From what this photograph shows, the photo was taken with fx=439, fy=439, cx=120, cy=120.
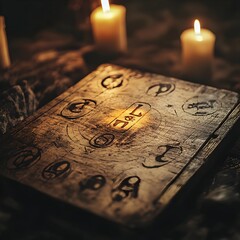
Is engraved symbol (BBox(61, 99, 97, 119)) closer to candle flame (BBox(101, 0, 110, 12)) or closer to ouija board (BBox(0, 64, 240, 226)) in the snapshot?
ouija board (BBox(0, 64, 240, 226))

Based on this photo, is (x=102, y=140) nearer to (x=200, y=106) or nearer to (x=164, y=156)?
(x=164, y=156)

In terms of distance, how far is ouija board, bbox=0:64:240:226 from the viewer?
58.2 inches

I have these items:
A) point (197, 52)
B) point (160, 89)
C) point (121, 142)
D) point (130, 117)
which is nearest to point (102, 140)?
point (121, 142)

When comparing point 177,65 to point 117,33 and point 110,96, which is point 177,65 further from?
point 110,96

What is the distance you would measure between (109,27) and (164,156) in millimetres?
1093

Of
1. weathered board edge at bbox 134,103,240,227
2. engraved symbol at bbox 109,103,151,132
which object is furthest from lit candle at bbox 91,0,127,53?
weathered board edge at bbox 134,103,240,227

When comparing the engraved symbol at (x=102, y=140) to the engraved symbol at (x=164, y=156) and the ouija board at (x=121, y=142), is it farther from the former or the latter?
the engraved symbol at (x=164, y=156)

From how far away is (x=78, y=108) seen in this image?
1932 millimetres

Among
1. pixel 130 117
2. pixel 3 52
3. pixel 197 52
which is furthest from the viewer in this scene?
pixel 3 52

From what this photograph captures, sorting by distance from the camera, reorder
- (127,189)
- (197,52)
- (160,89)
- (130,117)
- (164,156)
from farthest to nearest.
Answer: (197,52) < (160,89) < (130,117) < (164,156) < (127,189)

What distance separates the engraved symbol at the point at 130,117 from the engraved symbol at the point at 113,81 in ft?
0.65

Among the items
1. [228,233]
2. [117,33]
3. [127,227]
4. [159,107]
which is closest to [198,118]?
[159,107]

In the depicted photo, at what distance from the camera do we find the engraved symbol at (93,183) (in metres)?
1.51

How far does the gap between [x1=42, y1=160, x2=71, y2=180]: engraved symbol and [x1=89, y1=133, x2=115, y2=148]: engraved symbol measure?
5.8 inches
